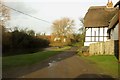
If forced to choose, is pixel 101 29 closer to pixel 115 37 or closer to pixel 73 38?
pixel 115 37

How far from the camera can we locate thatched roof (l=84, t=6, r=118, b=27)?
4694cm

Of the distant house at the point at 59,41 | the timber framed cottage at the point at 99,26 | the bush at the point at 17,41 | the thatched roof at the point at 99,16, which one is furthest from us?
the distant house at the point at 59,41

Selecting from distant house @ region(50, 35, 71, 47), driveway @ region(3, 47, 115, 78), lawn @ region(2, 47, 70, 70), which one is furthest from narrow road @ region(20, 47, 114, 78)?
distant house @ region(50, 35, 71, 47)

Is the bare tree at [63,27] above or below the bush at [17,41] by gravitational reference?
above

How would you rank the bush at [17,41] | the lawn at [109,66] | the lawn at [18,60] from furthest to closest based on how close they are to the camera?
the bush at [17,41]
the lawn at [18,60]
the lawn at [109,66]

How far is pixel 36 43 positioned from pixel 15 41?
48.7 ft

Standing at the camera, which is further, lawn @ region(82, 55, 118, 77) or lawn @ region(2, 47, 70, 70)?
lawn @ region(2, 47, 70, 70)

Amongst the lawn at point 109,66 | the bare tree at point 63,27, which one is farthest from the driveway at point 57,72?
the bare tree at point 63,27

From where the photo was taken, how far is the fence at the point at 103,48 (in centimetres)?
3198

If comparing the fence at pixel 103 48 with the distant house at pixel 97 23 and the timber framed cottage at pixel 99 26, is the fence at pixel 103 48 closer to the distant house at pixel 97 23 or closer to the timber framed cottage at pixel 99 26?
the timber framed cottage at pixel 99 26

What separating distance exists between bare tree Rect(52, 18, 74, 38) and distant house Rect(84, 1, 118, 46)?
143ft

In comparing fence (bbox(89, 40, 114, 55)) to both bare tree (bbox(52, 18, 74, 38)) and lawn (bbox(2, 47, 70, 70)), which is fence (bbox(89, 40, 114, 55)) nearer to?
lawn (bbox(2, 47, 70, 70))

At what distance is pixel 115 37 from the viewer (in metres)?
36.5

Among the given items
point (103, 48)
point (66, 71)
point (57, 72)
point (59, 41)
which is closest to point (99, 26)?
point (103, 48)
